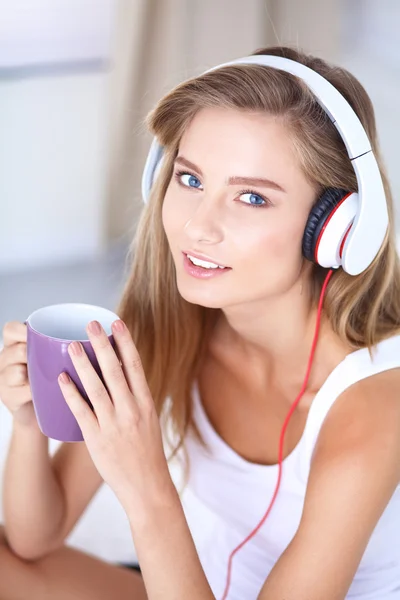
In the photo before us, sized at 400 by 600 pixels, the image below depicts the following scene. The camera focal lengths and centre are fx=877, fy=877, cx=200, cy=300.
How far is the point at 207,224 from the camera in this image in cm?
122

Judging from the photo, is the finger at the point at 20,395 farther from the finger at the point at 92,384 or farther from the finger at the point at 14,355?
the finger at the point at 92,384

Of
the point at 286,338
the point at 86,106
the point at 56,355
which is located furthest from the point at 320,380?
the point at 86,106

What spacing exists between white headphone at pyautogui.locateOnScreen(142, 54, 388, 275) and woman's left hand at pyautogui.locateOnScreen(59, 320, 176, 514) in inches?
12.8

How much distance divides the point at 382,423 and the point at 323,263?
9.4 inches

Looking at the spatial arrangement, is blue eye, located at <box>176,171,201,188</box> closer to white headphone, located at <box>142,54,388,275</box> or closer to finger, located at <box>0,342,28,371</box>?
white headphone, located at <box>142,54,388,275</box>

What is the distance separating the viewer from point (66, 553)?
1486mm

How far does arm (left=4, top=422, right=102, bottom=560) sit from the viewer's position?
1.36 meters

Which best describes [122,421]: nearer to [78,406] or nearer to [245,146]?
[78,406]

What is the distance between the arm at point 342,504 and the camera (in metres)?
1.15

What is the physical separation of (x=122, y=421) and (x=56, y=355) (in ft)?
0.37

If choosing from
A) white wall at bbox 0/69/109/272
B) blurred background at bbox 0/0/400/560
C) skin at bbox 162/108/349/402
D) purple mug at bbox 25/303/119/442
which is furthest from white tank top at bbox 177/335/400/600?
white wall at bbox 0/69/109/272

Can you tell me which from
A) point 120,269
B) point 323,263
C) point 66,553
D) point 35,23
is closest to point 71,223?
point 120,269

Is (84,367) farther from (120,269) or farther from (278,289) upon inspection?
(120,269)

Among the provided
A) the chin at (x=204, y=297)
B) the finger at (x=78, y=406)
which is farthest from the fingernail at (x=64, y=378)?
the chin at (x=204, y=297)
